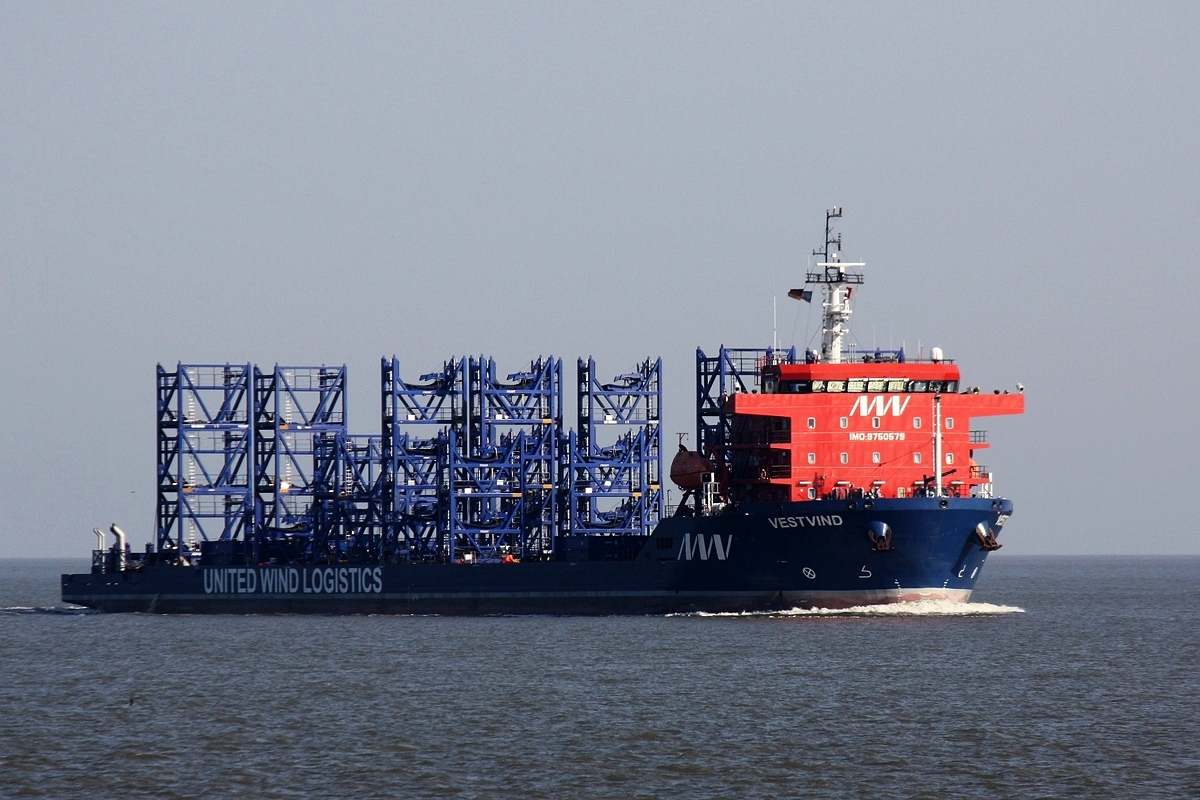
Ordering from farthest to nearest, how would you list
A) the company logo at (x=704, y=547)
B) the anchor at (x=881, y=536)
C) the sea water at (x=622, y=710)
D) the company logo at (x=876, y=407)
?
the company logo at (x=704, y=547) → the company logo at (x=876, y=407) → the anchor at (x=881, y=536) → the sea water at (x=622, y=710)

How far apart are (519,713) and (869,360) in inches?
1215

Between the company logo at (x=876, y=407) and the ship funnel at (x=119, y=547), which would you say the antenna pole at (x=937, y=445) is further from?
the ship funnel at (x=119, y=547)

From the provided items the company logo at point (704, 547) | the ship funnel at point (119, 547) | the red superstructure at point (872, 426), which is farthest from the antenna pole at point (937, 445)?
the ship funnel at point (119, 547)

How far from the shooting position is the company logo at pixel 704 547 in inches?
2530

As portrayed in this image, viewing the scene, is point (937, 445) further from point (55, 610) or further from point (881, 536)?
point (55, 610)

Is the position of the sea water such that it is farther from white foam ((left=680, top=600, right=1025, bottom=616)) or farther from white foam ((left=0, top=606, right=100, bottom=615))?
white foam ((left=0, top=606, right=100, bottom=615))

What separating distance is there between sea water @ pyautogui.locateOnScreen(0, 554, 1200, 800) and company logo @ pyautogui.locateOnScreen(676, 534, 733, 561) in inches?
98.3

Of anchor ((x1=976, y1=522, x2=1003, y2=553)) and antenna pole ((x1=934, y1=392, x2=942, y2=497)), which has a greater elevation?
antenna pole ((x1=934, y1=392, x2=942, y2=497))

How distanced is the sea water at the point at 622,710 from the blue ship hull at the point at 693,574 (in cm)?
131

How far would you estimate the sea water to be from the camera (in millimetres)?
33156

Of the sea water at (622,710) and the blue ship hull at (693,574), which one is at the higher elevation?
the blue ship hull at (693,574)

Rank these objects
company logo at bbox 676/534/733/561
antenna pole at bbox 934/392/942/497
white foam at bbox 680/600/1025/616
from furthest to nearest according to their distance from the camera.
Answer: company logo at bbox 676/534/733/561 → white foam at bbox 680/600/1025/616 → antenna pole at bbox 934/392/942/497

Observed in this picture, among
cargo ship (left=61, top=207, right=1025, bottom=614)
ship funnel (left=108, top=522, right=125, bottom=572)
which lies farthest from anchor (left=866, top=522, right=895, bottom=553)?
ship funnel (left=108, top=522, right=125, bottom=572)

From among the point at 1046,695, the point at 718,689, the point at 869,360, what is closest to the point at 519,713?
the point at 718,689
